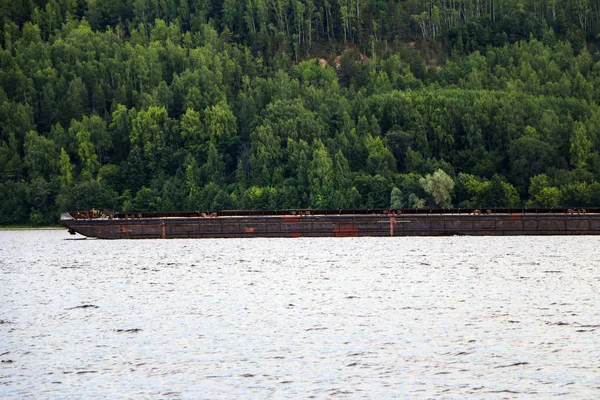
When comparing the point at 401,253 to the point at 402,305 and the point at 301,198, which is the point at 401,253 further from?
the point at 301,198

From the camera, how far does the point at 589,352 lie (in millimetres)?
45938

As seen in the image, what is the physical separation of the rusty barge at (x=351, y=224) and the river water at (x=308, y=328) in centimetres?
2118

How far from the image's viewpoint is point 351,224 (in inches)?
4820

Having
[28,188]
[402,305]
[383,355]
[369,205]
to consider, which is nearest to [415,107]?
[369,205]

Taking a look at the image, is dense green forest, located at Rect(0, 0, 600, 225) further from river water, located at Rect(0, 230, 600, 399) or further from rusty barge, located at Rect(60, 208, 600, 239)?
river water, located at Rect(0, 230, 600, 399)

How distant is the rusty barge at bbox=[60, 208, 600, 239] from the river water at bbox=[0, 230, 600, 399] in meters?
21.2

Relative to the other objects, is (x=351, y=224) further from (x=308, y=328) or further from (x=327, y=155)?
(x=308, y=328)

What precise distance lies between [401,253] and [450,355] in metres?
56.2

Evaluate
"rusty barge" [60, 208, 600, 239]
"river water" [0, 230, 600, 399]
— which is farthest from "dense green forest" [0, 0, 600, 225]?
"river water" [0, 230, 600, 399]

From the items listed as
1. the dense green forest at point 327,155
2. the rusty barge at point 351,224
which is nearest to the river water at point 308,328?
the rusty barge at point 351,224

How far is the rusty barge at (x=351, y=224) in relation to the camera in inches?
4609

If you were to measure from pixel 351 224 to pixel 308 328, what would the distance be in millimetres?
68572

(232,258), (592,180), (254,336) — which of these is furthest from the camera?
(592,180)

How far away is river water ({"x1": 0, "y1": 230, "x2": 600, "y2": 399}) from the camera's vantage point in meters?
41.7
